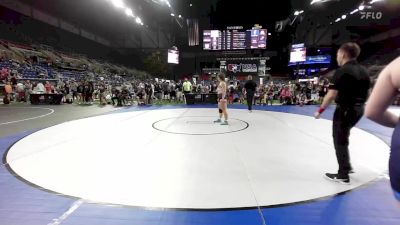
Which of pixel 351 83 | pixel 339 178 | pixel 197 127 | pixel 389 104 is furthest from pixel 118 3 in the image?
pixel 389 104

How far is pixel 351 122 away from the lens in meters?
3.64

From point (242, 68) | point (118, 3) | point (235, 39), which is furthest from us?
point (242, 68)

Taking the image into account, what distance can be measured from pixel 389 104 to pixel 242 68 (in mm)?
29362

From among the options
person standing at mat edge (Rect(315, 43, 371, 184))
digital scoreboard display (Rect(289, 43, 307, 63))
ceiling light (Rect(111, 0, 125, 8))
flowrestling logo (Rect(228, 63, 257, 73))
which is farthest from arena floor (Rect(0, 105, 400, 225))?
flowrestling logo (Rect(228, 63, 257, 73))

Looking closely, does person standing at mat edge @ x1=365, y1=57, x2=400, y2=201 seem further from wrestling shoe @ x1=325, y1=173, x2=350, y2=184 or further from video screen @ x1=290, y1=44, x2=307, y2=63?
video screen @ x1=290, y1=44, x2=307, y2=63

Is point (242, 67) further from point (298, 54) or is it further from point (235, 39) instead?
point (235, 39)

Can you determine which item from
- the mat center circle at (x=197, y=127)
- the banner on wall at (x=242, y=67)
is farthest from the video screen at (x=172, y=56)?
the mat center circle at (x=197, y=127)

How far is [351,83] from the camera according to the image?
138 inches

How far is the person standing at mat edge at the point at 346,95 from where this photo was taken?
11.5ft

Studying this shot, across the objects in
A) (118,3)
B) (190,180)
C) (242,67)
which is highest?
(118,3)

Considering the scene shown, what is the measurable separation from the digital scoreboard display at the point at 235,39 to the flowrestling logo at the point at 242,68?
5953 millimetres

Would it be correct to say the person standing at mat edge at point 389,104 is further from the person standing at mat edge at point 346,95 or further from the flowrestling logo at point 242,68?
the flowrestling logo at point 242,68

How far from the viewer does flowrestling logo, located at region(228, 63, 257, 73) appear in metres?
29.5

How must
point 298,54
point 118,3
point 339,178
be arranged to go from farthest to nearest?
point 298,54 < point 118,3 < point 339,178
